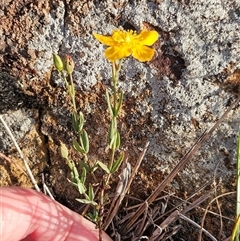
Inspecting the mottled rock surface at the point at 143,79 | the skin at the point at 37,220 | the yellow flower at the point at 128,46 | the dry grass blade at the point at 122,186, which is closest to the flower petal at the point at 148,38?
the yellow flower at the point at 128,46

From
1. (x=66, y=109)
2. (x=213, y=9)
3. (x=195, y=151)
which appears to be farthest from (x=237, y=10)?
(x=66, y=109)

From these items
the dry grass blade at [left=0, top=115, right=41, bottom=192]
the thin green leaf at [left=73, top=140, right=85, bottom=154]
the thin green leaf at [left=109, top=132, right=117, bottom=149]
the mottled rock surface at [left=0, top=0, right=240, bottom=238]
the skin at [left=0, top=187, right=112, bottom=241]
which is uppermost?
the mottled rock surface at [left=0, top=0, right=240, bottom=238]

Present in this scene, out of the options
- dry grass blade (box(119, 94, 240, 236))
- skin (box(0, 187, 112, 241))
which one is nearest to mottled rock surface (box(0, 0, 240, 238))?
dry grass blade (box(119, 94, 240, 236))

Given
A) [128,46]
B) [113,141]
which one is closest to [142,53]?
[128,46]

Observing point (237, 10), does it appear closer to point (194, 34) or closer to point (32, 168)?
point (194, 34)

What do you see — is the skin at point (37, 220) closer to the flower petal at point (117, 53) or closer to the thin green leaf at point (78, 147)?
the thin green leaf at point (78, 147)

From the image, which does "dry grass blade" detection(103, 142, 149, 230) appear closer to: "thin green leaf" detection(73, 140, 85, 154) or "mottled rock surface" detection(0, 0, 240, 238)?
"mottled rock surface" detection(0, 0, 240, 238)
